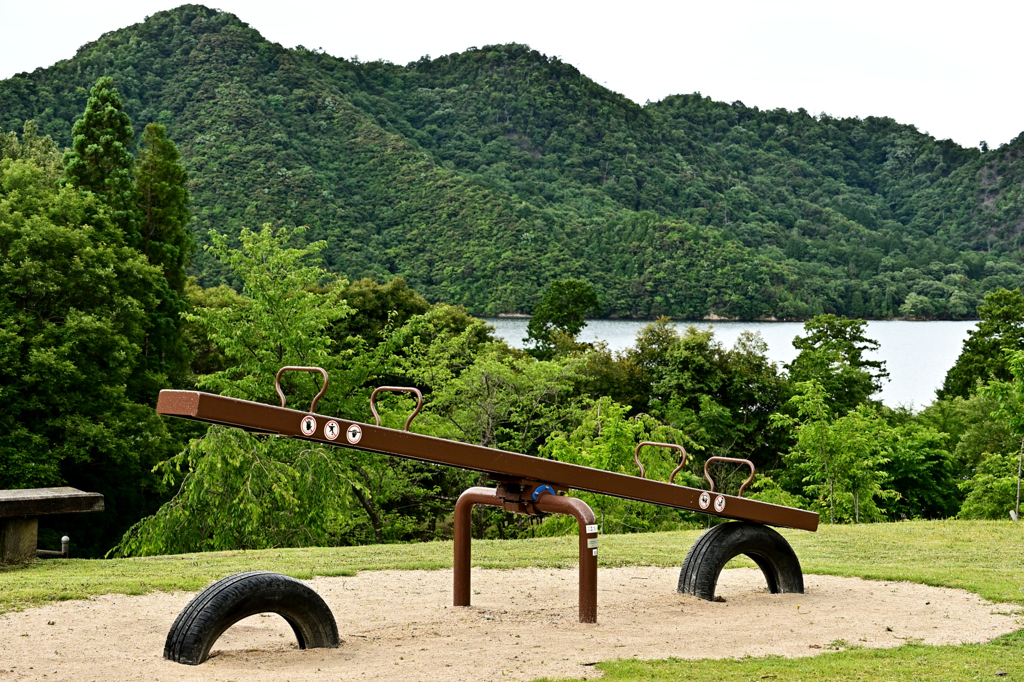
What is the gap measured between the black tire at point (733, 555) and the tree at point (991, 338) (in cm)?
3729

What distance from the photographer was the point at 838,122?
143500 mm

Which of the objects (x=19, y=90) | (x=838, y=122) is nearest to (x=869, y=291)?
(x=838, y=122)

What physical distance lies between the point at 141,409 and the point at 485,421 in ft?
27.6

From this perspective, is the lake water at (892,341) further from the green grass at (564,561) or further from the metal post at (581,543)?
the metal post at (581,543)

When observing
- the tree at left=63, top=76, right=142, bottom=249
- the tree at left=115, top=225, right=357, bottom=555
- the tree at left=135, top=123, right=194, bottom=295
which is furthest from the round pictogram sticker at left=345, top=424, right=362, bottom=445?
the tree at left=135, top=123, right=194, bottom=295

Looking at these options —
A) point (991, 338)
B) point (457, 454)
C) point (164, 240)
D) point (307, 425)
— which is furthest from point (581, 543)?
point (991, 338)

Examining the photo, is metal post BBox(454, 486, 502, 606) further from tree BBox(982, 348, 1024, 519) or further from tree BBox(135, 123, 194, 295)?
tree BBox(135, 123, 194, 295)

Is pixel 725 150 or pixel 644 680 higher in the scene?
pixel 725 150

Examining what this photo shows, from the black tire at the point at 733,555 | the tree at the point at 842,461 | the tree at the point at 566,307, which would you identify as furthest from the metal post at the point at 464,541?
the tree at the point at 566,307

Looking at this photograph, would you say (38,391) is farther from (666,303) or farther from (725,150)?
(725,150)

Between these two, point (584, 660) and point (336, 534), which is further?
point (336, 534)

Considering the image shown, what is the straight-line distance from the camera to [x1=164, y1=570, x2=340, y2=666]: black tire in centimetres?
573

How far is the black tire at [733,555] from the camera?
27.4 feet

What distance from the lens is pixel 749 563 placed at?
36.8 feet
